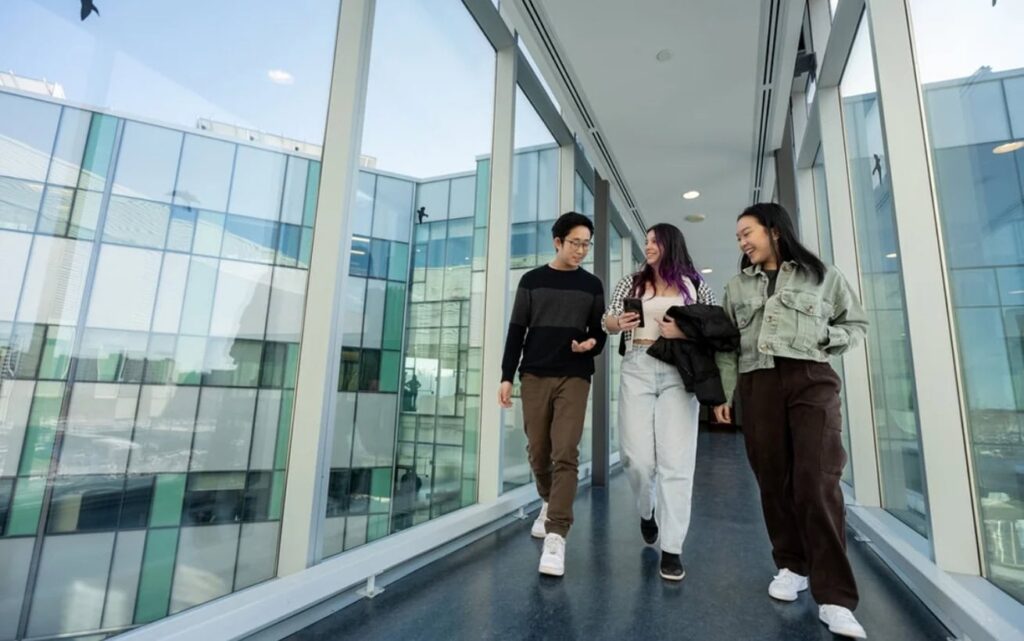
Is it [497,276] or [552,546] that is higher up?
[497,276]

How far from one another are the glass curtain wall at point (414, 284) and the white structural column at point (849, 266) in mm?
2067

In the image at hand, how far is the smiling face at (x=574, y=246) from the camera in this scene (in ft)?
7.04

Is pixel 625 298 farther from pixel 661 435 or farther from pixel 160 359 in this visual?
pixel 160 359

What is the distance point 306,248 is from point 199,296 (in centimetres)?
40

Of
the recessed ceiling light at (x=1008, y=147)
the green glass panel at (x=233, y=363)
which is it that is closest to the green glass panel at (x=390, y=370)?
the green glass panel at (x=233, y=363)

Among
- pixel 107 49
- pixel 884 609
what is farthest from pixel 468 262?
pixel 884 609

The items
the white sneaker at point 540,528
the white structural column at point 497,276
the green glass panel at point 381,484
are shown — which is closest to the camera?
the green glass panel at point 381,484

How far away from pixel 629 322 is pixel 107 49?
1.73m

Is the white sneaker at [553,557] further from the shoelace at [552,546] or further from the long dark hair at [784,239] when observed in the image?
the long dark hair at [784,239]

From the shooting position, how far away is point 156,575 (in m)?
1.18

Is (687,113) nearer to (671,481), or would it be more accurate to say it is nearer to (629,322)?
(629,322)

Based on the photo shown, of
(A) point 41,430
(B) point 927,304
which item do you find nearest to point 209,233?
(A) point 41,430

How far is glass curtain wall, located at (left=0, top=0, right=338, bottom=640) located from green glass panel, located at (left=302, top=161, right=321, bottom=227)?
3cm

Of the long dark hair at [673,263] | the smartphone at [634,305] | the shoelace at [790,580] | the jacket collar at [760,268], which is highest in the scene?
the long dark hair at [673,263]
